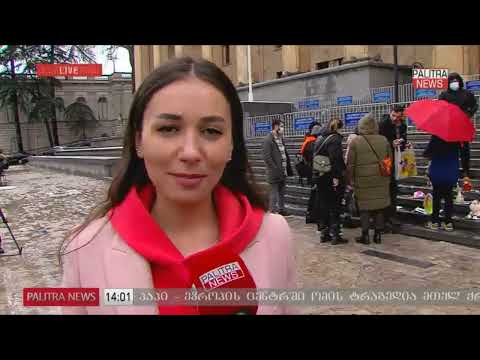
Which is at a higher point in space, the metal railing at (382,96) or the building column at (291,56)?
the building column at (291,56)

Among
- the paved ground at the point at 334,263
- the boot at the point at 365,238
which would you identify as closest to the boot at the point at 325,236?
the paved ground at the point at 334,263

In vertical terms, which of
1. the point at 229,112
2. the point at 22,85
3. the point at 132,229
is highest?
the point at 22,85

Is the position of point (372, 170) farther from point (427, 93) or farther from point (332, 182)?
point (427, 93)

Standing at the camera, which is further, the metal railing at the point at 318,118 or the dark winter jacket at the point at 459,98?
the metal railing at the point at 318,118

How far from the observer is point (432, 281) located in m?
4.40

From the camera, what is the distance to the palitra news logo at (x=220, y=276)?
1.36 metres

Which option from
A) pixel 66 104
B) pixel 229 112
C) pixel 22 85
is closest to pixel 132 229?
pixel 229 112

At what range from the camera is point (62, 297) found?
58.7 inches

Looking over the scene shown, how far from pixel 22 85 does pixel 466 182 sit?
6.53m

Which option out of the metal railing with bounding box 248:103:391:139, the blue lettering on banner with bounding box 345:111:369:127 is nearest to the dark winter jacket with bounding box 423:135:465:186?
the metal railing with bounding box 248:103:391:139

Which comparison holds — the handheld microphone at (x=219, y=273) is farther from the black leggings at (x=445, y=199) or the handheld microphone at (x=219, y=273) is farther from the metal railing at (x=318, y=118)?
the metal railing at (x=318, y=118)

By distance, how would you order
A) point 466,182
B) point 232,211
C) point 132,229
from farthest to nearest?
point 466,182, point 232,211, point 132,229

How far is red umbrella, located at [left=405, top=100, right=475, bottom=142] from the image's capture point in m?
5.53
